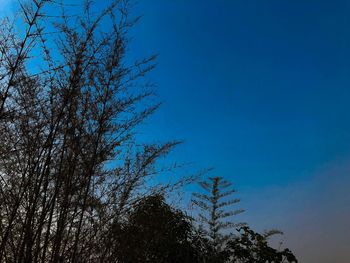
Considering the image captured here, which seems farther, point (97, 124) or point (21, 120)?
point (97, 124)

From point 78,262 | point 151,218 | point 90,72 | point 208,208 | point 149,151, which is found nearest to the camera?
point 90,72

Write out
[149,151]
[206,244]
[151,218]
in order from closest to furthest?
[149,151] → [151,218] → [206,244]

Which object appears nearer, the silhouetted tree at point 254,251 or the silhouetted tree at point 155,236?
the silhouetted tree at point 155,236

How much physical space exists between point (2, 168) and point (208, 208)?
Answer: 6.52 metres

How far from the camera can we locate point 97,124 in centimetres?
245

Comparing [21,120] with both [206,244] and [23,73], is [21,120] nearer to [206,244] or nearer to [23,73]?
[23,73]

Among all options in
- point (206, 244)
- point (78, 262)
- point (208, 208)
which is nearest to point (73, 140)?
point (78, 262)

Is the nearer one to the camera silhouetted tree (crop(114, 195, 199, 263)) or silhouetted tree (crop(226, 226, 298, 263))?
silhouetted tree (crop(114, 195, 199, 263))

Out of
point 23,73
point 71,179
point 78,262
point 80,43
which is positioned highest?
point 80,43

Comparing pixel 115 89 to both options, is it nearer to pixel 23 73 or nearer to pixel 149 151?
pixel 23 73

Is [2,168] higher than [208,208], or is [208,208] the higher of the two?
[208,208]

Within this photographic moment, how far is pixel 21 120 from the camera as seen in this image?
2.30m

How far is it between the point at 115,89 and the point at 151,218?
9.23 feet

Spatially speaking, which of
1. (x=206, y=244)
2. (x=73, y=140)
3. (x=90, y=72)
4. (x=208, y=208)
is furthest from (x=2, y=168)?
(x=208, y=208)
